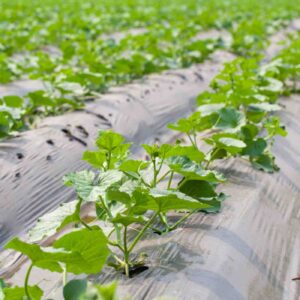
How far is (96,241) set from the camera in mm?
1349

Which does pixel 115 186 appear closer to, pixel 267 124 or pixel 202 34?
pixel 267 124

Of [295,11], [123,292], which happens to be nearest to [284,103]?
[123,292]

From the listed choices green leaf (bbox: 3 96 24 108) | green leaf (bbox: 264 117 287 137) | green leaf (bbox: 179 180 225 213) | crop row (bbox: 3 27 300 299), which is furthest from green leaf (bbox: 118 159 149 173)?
green leaf (bbox: 3 96 24 108)

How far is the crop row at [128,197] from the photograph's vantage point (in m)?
1.34

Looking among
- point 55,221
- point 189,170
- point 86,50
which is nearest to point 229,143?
point 189,170

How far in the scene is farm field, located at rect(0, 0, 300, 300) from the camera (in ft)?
5.16

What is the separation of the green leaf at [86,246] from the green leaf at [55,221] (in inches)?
6.5

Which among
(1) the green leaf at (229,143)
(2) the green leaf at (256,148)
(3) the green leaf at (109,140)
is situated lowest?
(2) the green leaf at (256,148)

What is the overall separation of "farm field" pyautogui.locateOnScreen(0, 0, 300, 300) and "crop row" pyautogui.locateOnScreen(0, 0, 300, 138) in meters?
0.02

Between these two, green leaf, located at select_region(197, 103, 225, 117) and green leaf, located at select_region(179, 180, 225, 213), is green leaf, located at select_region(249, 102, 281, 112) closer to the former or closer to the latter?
green leaf, located at select_region(197, 103, 225, 117)

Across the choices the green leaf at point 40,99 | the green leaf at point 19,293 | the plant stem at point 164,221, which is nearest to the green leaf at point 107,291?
the green leaf at point 19,293

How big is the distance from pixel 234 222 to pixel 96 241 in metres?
0.80

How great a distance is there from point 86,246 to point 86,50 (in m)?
3.99

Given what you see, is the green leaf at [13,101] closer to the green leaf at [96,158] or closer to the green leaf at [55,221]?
the green leaf at [96,158]
